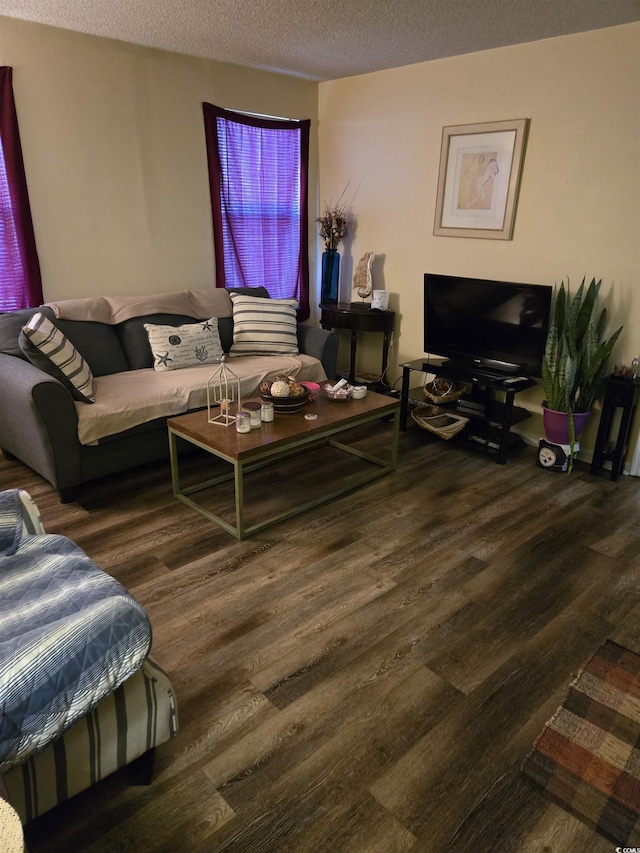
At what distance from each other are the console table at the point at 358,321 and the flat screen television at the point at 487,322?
1.34 ft

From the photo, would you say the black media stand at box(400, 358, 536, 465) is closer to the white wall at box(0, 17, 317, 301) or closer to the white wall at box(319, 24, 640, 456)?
the white wall at box(319, 24, 640, 456)

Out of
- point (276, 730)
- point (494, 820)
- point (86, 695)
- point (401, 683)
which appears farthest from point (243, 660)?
point (494, 820)

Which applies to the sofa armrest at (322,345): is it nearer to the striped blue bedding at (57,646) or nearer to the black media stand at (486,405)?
the black media stand at (486,405)

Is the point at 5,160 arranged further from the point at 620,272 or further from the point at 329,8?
the point at 620,272

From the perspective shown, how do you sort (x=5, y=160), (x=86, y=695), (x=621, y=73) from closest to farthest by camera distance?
(x=86, y=695), (x=621, y=73), (x=5, y=160)

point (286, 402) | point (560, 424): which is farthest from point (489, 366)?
point (286, 402)

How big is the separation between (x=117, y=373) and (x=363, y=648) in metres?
2.40

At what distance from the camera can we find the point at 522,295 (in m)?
3.46

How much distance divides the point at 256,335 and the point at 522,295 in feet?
6.02

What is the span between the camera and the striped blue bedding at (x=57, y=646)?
3.87 ft

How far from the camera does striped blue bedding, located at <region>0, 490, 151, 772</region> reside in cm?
118

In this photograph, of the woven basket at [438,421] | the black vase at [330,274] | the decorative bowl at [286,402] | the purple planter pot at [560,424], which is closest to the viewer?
the decorative bowl at [286,402]

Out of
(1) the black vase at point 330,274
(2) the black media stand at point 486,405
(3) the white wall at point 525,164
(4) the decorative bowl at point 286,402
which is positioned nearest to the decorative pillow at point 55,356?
(4) the decorative bowl at point 286,402

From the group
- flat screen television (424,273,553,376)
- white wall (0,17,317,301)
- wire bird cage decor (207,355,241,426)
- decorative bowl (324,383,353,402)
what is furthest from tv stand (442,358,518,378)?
white wall (0,17,317,301)
